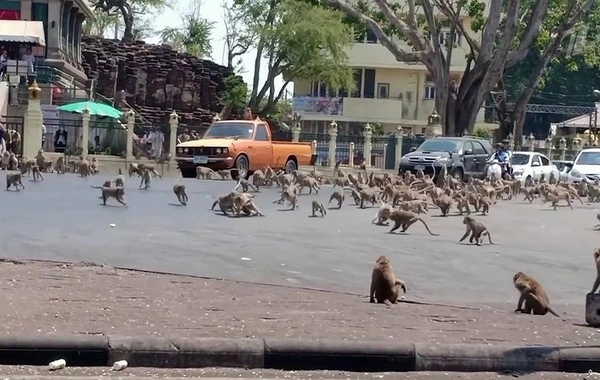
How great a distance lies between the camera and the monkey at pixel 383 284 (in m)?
10.4

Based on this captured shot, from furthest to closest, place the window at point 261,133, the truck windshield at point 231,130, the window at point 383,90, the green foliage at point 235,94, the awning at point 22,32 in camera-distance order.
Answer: the window at point 383,90
the green foliage at point 235,94
the awning at point 22,32
the window at point 261,133
the truck windshield at point 231,130

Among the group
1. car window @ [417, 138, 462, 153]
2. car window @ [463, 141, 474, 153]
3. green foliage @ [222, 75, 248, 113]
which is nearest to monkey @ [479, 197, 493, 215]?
car window @ [417, 138, 462, 153]

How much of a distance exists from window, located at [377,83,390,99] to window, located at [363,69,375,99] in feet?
1.21

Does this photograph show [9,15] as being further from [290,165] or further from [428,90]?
[428,90]

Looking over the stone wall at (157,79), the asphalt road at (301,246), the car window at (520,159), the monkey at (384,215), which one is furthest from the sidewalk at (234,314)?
the stone wall at (157,79)

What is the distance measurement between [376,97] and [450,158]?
1372 inches

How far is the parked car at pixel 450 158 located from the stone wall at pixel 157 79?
25.6 meters

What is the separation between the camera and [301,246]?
588 inches

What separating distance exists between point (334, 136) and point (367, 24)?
5350mm

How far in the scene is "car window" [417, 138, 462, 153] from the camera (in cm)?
3337

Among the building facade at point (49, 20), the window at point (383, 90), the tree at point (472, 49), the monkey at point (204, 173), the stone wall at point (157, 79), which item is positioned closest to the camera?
the monkey at point (204, 173)

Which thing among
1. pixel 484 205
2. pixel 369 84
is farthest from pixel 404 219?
pixel 369 84

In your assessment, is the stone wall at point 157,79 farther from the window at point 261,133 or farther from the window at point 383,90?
the window at point 261,133

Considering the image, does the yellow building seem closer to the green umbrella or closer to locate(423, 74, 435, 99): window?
locate(423, 74, 435, 99): window
